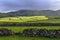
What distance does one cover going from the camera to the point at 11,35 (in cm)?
2839

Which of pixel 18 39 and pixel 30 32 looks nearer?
pixel 18 39

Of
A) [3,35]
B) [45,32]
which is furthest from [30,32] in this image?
[3,35]

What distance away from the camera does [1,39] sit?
25094 millimetres

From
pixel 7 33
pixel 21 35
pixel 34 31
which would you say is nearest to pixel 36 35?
pixel 34 31

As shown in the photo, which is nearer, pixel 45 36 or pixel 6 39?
pixel 6 39

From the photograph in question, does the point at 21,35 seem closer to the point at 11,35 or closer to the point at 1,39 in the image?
the point at 11,35

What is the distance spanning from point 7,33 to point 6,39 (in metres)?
3.89

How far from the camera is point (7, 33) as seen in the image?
28.8 metres

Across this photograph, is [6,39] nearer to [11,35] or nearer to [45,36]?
[11,35]

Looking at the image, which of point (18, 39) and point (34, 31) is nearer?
point (18, 39)

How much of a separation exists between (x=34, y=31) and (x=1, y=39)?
5809 mm

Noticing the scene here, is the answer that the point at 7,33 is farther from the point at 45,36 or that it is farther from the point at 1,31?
the point at 45,36

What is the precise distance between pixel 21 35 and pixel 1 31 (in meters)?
3.55

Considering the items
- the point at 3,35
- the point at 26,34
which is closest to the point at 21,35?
the point at 26,34
